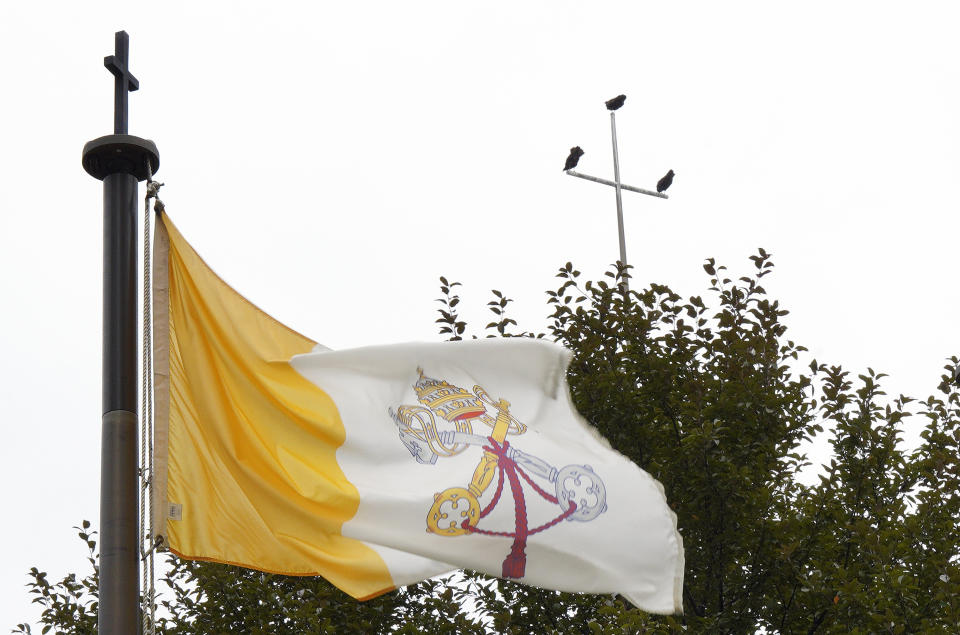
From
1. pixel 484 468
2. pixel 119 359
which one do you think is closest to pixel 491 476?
pixel 484 468

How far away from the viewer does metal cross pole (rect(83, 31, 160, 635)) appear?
4.70 m

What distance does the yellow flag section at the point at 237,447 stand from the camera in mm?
5566

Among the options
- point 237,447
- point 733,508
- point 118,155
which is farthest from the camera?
point 733,508

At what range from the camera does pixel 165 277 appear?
18.9 ft

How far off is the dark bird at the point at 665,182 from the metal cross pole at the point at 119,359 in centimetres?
1550

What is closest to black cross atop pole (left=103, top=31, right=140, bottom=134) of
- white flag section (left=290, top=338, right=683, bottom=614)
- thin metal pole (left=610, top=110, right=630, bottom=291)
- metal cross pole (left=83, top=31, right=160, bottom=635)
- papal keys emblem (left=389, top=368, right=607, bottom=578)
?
metal cross pole (left=83, top=31, right=160, bottom=635)

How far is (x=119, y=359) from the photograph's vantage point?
5.02 metres

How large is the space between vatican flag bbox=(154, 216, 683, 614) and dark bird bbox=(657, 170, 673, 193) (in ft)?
46.5

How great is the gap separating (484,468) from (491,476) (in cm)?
7

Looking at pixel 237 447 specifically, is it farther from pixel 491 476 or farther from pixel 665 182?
pixel 665 182

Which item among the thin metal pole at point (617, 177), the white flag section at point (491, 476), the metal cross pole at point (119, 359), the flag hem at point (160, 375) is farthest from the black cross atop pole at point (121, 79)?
the thin metal pole at point (617, 177)

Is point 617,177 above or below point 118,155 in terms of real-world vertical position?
above

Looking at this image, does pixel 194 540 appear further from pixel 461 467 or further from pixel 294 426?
pixel 461 467

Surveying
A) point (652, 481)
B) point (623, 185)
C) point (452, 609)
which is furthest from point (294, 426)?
point (623, 185)
